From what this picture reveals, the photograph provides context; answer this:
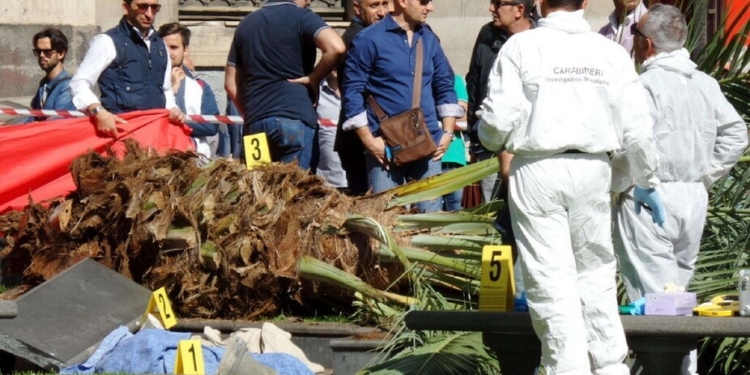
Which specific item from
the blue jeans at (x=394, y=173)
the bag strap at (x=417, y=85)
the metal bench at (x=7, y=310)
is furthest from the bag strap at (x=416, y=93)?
the metal bench at (x=7, y=310)

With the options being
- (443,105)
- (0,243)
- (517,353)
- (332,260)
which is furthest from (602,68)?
(0,243)

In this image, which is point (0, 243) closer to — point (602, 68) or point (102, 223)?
point (102, 223)

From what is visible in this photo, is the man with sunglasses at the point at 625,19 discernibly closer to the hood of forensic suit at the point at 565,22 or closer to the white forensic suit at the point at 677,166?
the white forensic suit at the point at 677,166

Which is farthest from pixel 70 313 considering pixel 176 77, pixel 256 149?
pixel 176 77

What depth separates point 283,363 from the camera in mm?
7680

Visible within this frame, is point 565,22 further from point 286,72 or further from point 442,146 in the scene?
point 286,72

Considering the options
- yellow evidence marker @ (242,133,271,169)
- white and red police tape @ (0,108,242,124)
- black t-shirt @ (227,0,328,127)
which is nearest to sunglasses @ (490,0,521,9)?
black t-shirt @ (227,0,328,127)

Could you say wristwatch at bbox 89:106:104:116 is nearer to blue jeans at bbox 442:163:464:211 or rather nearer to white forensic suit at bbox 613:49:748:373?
blue jeans at bbox 442:163:464:211

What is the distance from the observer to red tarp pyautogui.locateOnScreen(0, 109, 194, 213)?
33.7 feet

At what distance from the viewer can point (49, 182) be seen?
34.0 feet

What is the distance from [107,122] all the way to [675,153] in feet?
13.5

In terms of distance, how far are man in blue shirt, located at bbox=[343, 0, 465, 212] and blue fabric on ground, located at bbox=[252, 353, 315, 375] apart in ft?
6.40

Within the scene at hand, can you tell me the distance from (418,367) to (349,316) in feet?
3.81

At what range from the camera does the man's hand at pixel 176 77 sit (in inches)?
469
